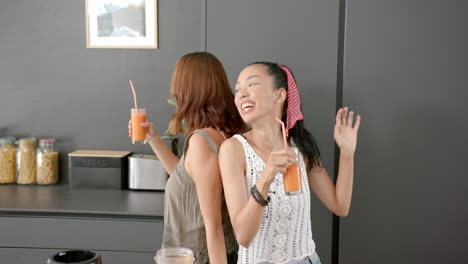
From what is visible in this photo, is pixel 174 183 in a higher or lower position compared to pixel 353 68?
lower

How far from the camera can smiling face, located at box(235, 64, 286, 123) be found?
5.78ft

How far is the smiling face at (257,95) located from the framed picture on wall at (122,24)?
4.75 feet

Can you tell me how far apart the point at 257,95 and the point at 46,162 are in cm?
177

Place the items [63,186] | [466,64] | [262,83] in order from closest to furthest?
[262,83]
[466,64]
[63,186]

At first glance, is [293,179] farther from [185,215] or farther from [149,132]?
[149,132]

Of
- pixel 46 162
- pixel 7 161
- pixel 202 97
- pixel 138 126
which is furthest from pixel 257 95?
pixel 7 161

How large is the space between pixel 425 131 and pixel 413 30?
458 mm

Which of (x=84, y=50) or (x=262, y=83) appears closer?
(x=262, y=83)

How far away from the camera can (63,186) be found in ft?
10.2

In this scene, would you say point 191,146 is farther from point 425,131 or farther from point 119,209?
point 425,131

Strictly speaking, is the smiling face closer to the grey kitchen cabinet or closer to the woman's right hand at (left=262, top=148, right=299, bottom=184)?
the woman's right hand at (left=262, top=148, right=299, bottom=184)

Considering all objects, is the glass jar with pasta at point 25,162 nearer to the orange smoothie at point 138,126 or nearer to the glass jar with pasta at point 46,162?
the glass jar with pasta at point 46,162

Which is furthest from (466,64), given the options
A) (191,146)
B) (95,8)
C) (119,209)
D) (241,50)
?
(95,8)

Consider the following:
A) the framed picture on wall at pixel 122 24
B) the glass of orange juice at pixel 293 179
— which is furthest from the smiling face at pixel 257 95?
the framed picture on wall at pixel 122 24
